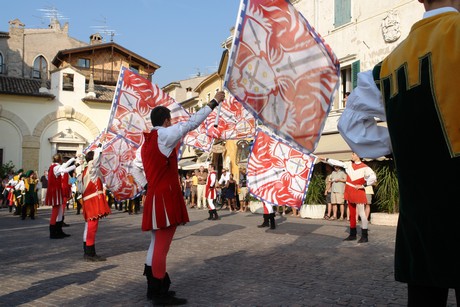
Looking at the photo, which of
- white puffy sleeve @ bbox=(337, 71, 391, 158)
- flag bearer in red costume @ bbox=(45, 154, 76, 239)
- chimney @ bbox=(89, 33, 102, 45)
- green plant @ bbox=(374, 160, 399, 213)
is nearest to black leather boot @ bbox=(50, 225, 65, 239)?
flag bearer in red costume @ bbox=(45, 154, 76, 239)

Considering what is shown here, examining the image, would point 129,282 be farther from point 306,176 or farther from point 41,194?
Result: point 41,194

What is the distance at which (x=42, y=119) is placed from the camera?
115ft

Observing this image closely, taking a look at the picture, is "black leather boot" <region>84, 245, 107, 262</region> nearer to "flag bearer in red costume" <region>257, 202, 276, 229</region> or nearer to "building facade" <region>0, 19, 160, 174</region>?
"flag bearer in red costume" <region>257, 202, 276, 229</region>

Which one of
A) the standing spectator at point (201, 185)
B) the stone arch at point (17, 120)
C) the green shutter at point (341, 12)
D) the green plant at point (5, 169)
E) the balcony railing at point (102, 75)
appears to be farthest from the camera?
the balcony railing at point (102, 75)

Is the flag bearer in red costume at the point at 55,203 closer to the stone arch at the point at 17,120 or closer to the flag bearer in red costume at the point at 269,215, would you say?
the flag bearer in red costume at the point at 269,215

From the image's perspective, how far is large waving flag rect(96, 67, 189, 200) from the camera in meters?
8.91

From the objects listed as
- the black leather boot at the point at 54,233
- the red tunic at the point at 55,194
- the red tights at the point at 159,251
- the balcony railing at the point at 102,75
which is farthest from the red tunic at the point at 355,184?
the balcony railing at the point at 102,75

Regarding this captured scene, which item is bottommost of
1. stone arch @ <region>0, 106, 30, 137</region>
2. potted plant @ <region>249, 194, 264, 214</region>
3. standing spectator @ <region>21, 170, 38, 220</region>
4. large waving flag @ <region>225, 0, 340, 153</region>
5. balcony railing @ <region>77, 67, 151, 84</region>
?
potted plant @ <region>249, 194, 264, 214</region>

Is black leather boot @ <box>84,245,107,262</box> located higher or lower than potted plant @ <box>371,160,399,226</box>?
lower

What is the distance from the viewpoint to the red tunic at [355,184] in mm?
10039

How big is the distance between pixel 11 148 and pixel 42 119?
122 inches

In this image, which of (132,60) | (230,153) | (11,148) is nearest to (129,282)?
(230,153)

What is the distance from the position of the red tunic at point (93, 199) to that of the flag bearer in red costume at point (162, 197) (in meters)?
3.05

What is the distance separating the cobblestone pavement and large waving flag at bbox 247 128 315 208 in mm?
1023
